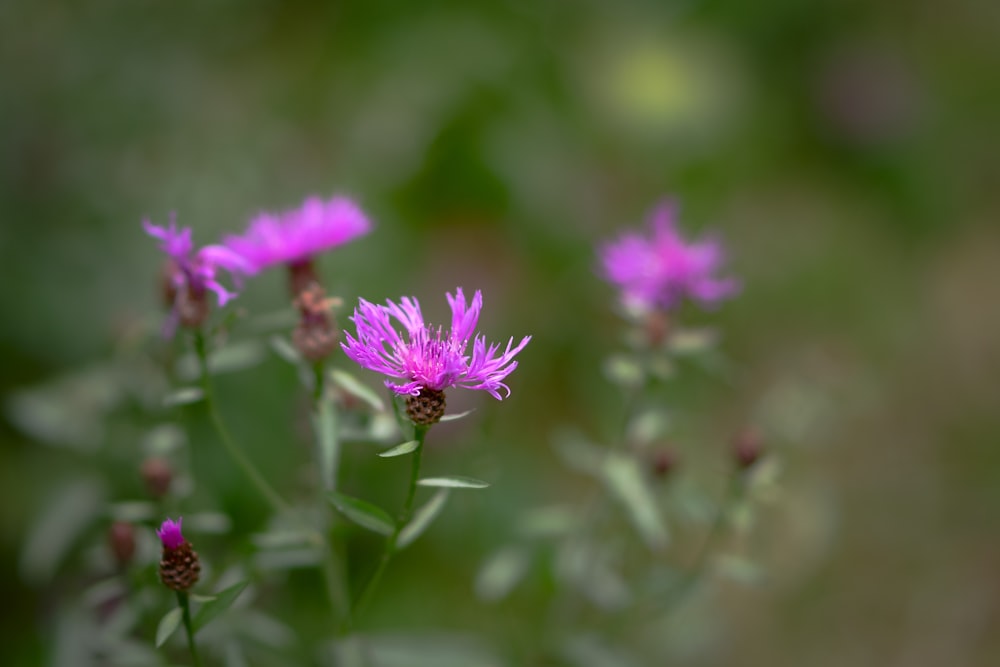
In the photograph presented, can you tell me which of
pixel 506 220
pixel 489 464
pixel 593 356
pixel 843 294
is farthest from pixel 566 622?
pixel 843 294

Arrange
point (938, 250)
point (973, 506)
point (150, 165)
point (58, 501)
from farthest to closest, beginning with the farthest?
1. point (938, 250)
2. point (973, 506)
3. point (150, 165)
4. point (58, 501)

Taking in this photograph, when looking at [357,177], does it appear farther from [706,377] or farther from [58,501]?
[58,501]

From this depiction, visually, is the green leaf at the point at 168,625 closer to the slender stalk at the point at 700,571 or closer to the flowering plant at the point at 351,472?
the flowering plant at the point at 351,472

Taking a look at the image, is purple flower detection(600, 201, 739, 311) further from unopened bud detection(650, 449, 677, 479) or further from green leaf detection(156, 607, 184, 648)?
green leaf detection(156, 607, 184, 648)

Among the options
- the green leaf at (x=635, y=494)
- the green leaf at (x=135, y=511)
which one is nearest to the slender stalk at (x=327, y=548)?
the green leaf at (x=135, y=511)

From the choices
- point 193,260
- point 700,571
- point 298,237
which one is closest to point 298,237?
point 298,237

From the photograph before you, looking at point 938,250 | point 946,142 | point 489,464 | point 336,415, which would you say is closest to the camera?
point 336,415

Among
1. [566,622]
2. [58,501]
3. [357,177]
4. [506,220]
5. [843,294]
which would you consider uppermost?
[843,294]

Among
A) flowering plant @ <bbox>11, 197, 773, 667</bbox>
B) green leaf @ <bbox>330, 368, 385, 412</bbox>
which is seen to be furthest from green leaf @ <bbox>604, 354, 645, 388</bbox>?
green leaf @ <bbox>330, 368, 385, 412</bbox>
